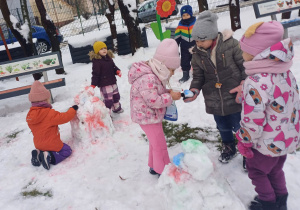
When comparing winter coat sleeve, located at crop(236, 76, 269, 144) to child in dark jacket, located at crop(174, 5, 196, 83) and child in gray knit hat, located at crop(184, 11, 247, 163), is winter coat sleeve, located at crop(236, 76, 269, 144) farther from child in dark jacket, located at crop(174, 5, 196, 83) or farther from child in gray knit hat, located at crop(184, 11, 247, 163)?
child in dark jacket, located at crop(174, 5, 196, 83)

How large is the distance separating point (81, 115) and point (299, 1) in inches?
280

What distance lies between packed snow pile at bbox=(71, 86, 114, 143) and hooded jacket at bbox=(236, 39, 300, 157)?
2495 millimetres

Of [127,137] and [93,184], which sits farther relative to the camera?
[127,137]

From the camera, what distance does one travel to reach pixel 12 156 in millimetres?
3992

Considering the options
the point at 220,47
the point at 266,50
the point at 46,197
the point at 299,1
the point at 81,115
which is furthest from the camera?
the point at 299,1

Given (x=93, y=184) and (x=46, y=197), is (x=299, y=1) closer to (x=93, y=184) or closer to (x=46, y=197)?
(x=93, y=184)

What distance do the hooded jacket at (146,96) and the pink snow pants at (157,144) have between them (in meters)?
0.10

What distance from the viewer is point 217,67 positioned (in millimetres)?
2564

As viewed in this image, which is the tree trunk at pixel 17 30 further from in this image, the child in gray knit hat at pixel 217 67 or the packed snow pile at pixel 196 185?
the packed snow pile at pixel 196 185

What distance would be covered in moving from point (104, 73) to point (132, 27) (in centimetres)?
473

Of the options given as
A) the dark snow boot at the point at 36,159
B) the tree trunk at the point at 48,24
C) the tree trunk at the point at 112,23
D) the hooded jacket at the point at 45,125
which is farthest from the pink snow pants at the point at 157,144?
the tree trunk at the point at 112,23

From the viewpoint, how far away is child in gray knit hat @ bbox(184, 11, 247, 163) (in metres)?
2.47

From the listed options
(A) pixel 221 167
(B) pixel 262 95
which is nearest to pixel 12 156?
(A) pixel 221 167

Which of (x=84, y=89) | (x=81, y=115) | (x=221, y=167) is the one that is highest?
(x=84, y=89)
